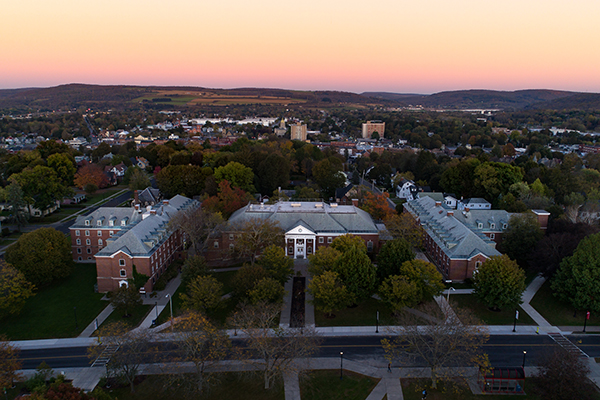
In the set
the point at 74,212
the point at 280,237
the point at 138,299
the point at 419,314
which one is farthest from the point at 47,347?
the point at 74,212

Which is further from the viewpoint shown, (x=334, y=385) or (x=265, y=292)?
(x=265, y=292)

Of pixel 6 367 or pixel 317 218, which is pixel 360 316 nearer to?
pixel 317 218

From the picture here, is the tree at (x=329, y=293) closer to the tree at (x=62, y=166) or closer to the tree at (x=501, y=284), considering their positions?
the tree at (x=501, y=284)

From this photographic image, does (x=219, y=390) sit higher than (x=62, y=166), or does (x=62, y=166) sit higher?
(x=62, y=166)

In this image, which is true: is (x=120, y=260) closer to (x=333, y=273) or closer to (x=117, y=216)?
(x=117, y=216)

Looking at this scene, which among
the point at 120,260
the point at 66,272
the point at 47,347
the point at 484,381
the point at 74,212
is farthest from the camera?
the point at 74,212

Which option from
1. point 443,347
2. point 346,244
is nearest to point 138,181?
point 346,244
